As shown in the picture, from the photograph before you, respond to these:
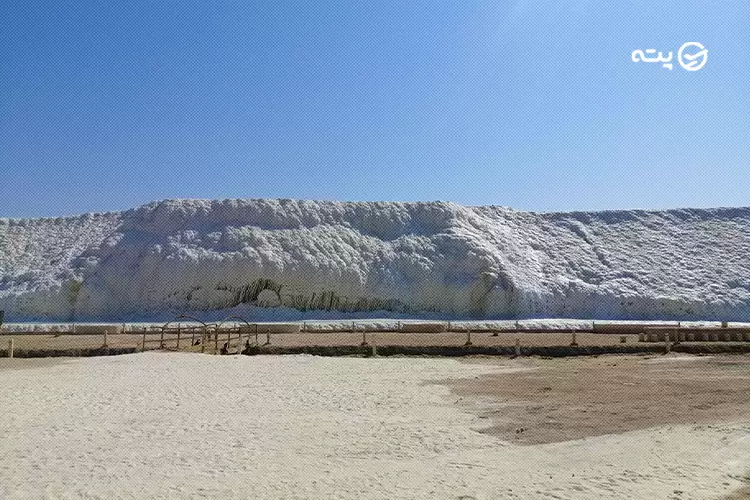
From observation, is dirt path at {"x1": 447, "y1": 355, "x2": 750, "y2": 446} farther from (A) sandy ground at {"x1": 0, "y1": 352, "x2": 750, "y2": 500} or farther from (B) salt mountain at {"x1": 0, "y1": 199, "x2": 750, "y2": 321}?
(B) salt mountain at {"x1": 0, "y1": 199, "x2": 750, "y2": 321}

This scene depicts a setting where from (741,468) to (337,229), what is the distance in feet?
130

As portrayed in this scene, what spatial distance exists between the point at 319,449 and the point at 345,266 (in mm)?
34617

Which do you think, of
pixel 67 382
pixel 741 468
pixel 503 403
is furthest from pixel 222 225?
pixel 741 468

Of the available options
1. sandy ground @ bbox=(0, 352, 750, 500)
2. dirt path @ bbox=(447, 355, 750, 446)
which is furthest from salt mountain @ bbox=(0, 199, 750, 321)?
sandy ground @ bbox=(0, 352, 750, 500)

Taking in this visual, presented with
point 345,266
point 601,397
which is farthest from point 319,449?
point 345,266

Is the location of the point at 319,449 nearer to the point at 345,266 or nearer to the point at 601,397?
the point at 601,397

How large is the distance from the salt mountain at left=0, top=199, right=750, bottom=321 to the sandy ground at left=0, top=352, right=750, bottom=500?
89.1 ft

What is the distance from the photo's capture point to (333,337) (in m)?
29.2

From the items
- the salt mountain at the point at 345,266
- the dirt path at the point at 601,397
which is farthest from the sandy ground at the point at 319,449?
the salt mountain at the point at 345,266

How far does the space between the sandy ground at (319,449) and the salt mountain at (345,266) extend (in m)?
27.2

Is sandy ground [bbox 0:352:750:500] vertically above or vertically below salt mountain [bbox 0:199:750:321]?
below

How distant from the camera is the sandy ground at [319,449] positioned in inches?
280

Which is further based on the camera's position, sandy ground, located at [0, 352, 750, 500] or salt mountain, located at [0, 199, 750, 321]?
salt mountain, located at [0, 199, 750, 321]

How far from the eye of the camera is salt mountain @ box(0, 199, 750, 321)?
4172 cm
